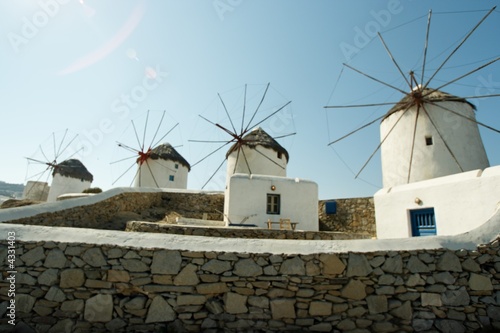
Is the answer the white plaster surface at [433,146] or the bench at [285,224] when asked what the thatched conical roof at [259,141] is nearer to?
the bench at [285,224]

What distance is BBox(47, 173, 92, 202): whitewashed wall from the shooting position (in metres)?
25.3

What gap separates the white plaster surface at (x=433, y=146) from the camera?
957cm

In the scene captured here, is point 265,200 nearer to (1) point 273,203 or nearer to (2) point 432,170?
(1) point 273,203

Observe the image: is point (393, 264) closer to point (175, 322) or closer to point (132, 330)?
point (175, 322)

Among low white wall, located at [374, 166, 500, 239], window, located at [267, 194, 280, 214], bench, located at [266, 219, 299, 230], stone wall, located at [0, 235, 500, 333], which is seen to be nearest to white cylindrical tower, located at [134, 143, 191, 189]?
window, located at [267, 194, 280, 214]

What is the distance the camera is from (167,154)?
22.9 meters

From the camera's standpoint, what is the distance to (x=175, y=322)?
4.10 metres

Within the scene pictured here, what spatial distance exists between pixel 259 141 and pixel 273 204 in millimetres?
7047

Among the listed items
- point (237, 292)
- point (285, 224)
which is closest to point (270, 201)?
point (285, 224)

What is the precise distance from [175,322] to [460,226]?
7.48m

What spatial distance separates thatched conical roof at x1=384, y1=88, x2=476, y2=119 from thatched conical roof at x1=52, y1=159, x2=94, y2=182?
1066 inches

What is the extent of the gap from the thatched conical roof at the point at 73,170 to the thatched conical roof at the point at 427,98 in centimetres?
2707

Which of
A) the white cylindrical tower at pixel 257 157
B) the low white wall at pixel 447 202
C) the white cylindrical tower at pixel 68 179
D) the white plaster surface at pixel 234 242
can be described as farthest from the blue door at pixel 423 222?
the white cylindrical tower at pixel 68 179

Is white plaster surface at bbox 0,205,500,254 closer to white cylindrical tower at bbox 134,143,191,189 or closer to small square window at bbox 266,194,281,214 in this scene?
small square window at bbox 266,194,281,214
